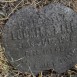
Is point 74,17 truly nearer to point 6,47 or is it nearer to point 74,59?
point 74,59

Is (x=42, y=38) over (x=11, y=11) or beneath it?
beneath

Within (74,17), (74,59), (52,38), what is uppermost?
(74,17)

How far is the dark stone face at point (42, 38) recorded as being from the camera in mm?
2785

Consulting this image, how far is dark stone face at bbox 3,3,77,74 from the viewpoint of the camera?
279 centimetres

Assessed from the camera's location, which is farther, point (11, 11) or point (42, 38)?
point (42, 38)

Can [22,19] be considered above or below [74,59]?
above

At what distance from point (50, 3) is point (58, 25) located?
213 millimetres

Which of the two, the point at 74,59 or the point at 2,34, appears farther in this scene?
the point at 74,59

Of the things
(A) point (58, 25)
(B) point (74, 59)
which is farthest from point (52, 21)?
(B) point (74, 59)

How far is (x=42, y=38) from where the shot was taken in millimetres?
2881

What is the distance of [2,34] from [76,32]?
0.67 meters

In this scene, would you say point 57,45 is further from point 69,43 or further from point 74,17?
point 74,17

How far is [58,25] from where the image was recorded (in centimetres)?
285

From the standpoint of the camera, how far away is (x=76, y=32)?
289 cm
